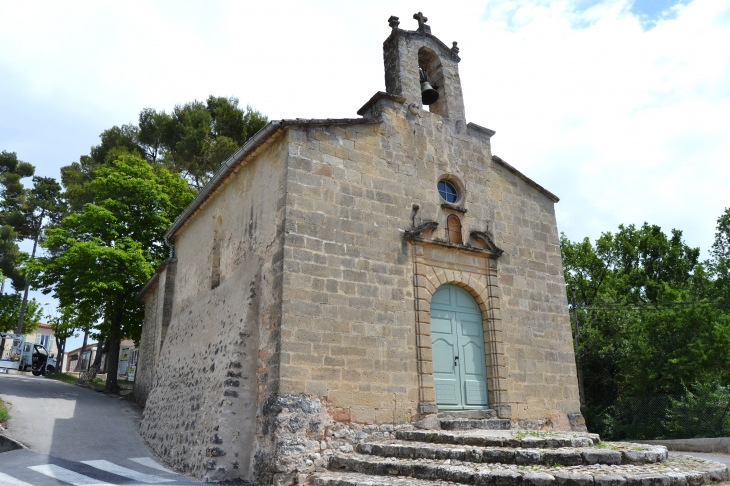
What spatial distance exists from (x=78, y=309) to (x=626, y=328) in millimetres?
19501

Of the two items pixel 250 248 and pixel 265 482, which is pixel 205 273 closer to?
pixel 250 248

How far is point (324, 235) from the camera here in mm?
8312

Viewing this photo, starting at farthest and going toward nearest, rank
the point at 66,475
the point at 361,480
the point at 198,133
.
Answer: the point at 198,133 → the point at 66,475 → the point at 361,480

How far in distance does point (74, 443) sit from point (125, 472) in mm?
2455

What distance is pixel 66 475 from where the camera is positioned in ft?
25.7

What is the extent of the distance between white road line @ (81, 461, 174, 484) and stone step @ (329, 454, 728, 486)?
329 centimetres

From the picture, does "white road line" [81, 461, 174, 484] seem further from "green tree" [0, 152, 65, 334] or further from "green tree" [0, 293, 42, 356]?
"green tree" [0, 152, 65, 334]

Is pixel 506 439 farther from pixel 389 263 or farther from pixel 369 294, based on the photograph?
pixel 389 263

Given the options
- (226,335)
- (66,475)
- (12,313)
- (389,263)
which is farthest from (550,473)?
(12,313)

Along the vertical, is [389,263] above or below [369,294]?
above

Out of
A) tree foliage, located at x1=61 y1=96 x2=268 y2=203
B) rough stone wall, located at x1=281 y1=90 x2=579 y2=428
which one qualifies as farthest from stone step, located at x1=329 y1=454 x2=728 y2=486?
tree foliage, located at x1=61 y1=96 x2=268 y2=203

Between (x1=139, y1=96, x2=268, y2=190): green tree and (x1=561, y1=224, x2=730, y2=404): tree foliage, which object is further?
(x1=139, y1=96, x2=268, y2=190): green tree

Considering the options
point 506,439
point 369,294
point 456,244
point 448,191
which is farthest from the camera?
point 448,191

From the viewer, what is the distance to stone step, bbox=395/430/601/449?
661cm
